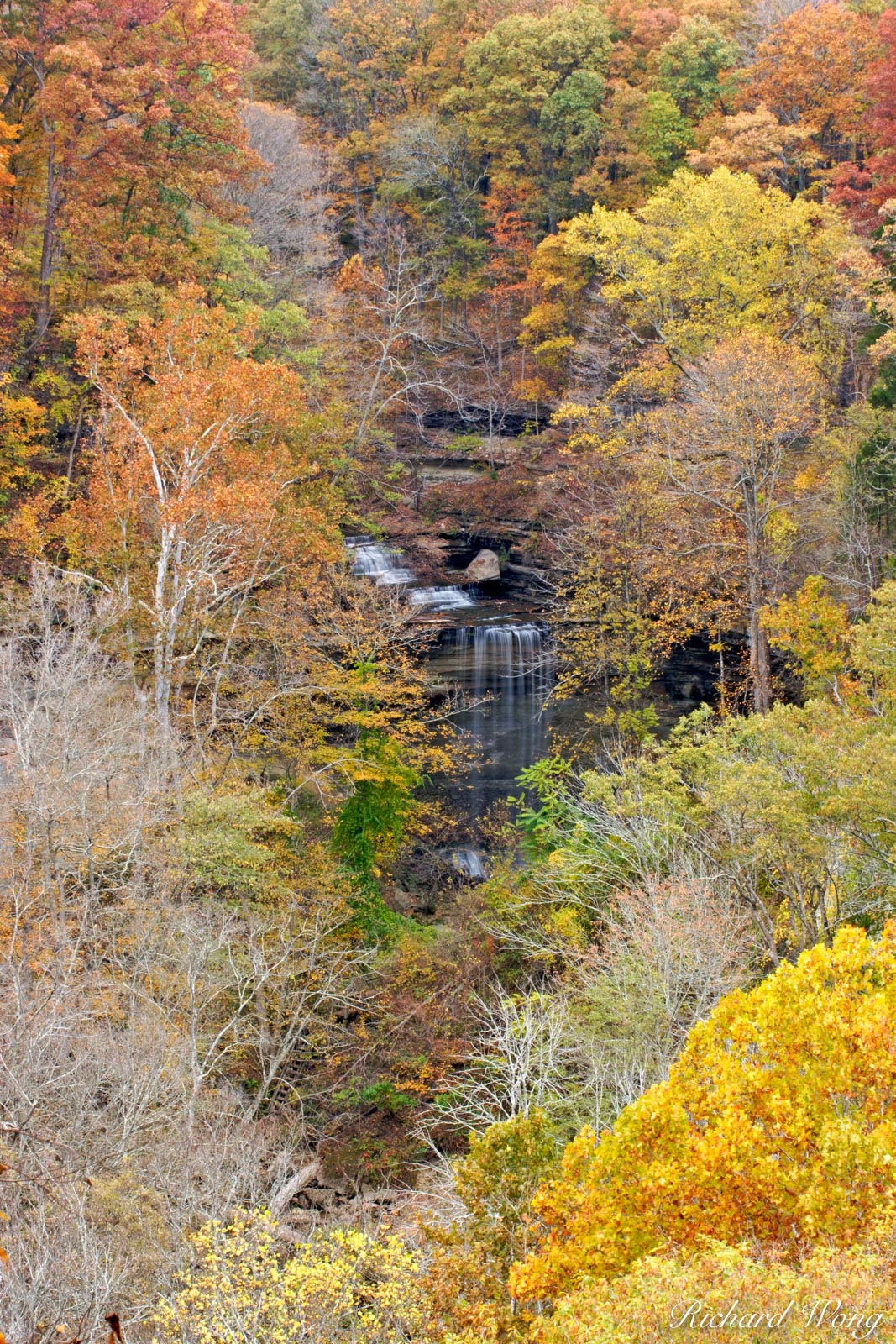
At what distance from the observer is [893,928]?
7.89 meters

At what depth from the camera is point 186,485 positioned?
18375 mm

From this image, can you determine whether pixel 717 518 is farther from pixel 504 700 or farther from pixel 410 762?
pixel 410 762

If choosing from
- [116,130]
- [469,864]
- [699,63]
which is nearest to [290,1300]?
[469,864]

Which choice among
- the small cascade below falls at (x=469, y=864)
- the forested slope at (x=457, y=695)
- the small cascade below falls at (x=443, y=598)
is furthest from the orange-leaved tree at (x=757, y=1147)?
the small cascade below falls at (x=443, y=598)

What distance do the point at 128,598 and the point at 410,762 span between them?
758 cm

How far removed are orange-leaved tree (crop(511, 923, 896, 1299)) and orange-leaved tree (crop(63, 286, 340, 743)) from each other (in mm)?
12779

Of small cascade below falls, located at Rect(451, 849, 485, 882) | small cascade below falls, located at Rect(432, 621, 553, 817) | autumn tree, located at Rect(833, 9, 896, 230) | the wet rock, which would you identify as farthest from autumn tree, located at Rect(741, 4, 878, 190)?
the wet rock

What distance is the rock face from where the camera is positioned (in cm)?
3031

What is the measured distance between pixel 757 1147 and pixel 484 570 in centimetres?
2474

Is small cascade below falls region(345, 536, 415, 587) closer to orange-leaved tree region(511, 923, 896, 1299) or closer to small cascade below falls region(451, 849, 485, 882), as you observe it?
small cascade below falls region(451, 849, 485, 882)

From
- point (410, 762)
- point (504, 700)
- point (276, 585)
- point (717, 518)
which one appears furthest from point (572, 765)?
point (276, 585)

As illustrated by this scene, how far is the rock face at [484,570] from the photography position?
1193 inches

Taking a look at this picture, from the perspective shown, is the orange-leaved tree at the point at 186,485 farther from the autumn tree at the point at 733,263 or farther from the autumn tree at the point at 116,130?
the autumn tree at the point at 733,263

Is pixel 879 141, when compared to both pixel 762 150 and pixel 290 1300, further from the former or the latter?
pixel 290 1300
